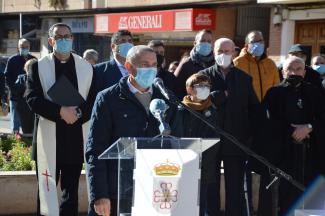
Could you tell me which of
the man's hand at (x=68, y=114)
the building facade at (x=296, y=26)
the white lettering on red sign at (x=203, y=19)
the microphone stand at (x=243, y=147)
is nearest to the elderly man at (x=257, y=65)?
the man's hand at (x=68, y=114)

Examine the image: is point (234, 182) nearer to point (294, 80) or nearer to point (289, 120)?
point (289, 120)

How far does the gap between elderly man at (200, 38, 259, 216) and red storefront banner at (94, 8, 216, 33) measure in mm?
14932

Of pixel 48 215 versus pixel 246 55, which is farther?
pixel 246 55

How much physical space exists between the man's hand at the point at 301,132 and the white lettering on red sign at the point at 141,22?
17.3 meters

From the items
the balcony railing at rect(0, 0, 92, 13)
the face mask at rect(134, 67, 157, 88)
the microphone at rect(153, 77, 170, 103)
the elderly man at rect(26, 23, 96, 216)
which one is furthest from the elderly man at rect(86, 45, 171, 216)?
the balcony railing at rect(0, 0, 92, 13)

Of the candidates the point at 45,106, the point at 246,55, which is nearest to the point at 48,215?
the point at 45,106

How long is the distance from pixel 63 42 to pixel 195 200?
2.52 meters

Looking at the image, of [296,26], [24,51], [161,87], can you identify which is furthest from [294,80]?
[296,26]

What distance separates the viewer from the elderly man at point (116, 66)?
6.25m

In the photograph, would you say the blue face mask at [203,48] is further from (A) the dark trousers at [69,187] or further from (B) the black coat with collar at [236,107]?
(A) the dark trousers at [69,187]

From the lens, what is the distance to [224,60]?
6.46 metres

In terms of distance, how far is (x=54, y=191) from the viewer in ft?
19.5

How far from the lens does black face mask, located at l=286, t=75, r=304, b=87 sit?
6.13m

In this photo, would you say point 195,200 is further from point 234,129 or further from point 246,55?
point 246,55
